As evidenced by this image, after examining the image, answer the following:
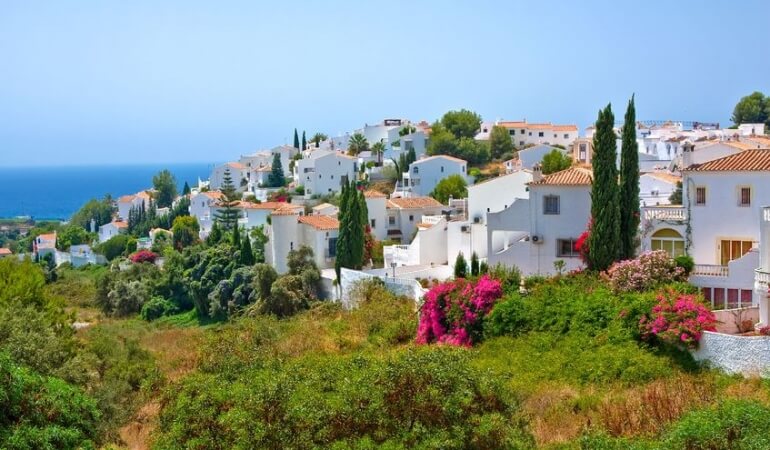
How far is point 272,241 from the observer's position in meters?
49.0

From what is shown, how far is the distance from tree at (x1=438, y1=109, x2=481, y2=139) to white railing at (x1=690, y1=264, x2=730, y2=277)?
2278 inches

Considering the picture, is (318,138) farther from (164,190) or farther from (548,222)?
(548,222)

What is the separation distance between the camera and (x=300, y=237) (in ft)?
159

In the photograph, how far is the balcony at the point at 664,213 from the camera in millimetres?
29391

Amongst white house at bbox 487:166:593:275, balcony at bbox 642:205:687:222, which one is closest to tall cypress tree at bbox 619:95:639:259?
balcony at bbox 642:205:687:222

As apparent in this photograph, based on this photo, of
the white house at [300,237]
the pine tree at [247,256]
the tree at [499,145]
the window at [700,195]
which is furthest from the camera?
the tree at [499,145]

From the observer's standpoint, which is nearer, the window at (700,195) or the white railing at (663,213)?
the window at (700,195)

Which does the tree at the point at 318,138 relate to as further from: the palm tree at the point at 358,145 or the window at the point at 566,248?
the window at the point at 566,248

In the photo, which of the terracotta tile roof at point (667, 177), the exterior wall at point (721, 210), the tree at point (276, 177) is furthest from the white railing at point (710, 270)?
the tree at point (276, 177)

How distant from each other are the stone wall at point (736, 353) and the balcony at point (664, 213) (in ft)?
25.8

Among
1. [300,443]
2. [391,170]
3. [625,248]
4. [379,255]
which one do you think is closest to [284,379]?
[300,443]

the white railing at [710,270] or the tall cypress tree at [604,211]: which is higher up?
the tall cypress tree at [604,211]

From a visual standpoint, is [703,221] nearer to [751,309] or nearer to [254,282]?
[751,309]

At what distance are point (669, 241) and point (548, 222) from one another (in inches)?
193
